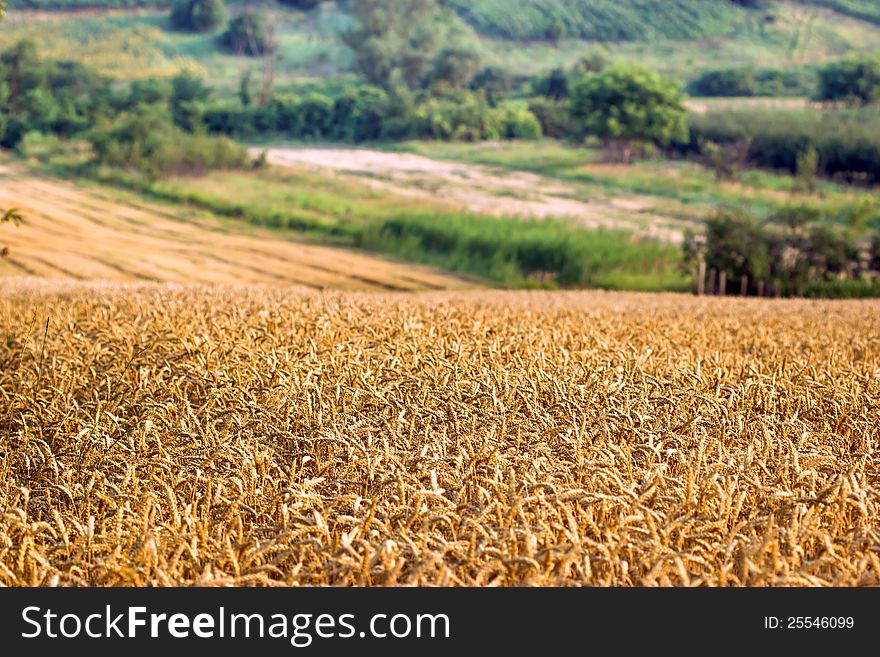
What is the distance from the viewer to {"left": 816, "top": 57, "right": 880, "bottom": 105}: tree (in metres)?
69.4

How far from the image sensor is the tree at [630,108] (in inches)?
2495

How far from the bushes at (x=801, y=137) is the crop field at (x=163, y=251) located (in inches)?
1054

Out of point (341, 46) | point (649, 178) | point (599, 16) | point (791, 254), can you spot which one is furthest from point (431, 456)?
point (599, 16)

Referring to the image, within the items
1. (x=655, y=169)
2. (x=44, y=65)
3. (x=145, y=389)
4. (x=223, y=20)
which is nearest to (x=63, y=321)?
Result: (x=145, y=389)

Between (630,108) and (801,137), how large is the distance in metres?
Answer: 9.31

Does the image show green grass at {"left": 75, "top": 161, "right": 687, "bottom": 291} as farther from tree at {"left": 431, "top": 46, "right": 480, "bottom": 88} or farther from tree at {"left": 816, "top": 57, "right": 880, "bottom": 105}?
tree at {"left": 431, "top": 46, "right": 480, "bottom": 88}

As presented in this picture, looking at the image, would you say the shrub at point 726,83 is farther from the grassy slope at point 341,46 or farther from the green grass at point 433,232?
the green grass at point 433,232

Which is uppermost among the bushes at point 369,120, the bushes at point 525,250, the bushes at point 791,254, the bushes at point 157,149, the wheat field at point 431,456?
the wheat field at point 431,456

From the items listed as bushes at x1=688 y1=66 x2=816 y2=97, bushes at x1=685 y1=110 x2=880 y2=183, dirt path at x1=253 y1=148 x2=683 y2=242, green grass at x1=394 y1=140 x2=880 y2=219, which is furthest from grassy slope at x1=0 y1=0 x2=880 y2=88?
dirt path at x1=253 y1=148 x2=683 y2=242

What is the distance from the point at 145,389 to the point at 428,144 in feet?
210

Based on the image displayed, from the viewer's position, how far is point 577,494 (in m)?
4.82

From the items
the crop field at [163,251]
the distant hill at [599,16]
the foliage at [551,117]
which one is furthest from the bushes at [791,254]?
the distant hill at [599,16]

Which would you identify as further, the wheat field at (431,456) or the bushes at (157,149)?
the bushes at (157,149)

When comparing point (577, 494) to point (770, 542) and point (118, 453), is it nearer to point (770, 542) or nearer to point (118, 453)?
point (770, 542)
